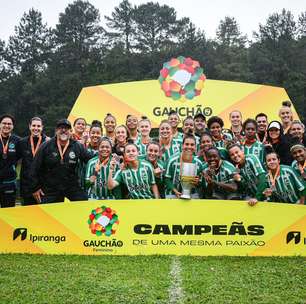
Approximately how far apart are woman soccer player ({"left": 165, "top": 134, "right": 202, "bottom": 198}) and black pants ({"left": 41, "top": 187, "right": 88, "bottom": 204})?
128 centimetres

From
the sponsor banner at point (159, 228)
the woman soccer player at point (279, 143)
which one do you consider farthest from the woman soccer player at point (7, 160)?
the woman soccer player at point (279, 143)

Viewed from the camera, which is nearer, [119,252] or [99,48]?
[119,252]

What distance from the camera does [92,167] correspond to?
20.8 ft

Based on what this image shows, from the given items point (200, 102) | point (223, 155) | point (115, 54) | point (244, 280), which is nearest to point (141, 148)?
point (223, 155)

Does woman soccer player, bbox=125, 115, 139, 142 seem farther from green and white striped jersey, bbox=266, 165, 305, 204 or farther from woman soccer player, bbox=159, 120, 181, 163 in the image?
green and white striped jersey, bbox=266, 165, 305, 204

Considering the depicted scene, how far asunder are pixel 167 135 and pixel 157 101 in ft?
15.2

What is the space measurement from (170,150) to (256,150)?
52.3 inches

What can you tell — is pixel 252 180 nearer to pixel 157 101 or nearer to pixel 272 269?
pixel 272 269

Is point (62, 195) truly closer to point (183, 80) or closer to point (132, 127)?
point (132, 127)

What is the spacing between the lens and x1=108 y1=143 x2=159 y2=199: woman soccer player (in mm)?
6168

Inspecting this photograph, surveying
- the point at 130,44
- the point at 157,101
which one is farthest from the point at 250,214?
the point at 130,44

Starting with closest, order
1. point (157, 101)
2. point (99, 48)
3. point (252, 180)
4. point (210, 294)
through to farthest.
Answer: point (210, 294)
point (252, 180)
point (157, 101)
point (99, 48)

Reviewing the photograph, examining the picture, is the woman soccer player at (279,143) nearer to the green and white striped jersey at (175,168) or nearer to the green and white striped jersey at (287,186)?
the green and white striped jersey at (287,186)

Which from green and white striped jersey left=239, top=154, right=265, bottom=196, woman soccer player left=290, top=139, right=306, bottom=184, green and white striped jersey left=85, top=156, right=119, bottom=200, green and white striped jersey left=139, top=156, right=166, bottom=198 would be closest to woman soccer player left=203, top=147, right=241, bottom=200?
green and white striped jersey left=239, top=154, right=265, bottom=196
